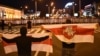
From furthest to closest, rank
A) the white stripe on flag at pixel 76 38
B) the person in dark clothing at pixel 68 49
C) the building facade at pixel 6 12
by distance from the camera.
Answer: the building facade at pixel 6 12 → the white stripe on flag at pixel 76 38 → the person in dark clothing at pixel 68 49

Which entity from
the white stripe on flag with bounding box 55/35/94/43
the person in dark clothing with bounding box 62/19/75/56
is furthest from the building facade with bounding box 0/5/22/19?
the person in dark clothing with bounding box 62/19/75/56

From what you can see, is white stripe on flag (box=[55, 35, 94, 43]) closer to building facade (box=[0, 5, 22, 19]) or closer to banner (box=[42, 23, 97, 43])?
banner (box=[42, 23, 97, 43])

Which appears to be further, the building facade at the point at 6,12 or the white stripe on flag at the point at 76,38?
the building facade at the point at 6,12

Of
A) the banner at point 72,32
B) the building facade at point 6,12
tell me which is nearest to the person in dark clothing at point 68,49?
the banner at point 72,32

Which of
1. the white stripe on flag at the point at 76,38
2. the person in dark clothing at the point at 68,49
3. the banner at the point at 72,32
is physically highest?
the banner at the point at 72,32

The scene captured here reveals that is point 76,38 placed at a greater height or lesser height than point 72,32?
lesser

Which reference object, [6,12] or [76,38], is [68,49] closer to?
[76,38]

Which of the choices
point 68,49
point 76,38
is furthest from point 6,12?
point 68,49

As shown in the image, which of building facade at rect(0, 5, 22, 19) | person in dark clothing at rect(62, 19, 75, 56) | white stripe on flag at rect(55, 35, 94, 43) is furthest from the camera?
building facade at rect(0, 5, 22, 19)

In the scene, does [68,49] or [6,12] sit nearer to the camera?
[68,49]

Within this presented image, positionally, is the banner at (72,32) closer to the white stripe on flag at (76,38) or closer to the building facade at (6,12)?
the white stripe on flag at (76,38)

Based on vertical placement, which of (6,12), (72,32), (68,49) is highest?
(6,12)

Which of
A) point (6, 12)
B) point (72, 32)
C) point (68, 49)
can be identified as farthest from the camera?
point (6, 12)

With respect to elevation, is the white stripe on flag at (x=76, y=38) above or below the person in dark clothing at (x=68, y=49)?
above
